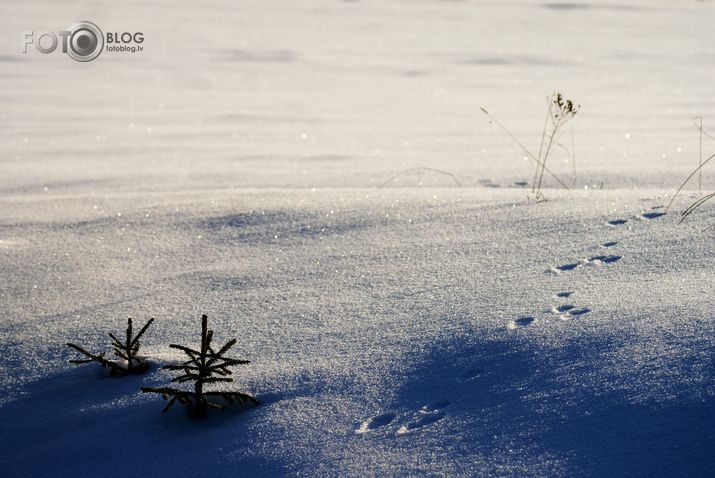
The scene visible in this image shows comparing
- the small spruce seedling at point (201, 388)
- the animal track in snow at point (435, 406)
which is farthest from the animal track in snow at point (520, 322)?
the small spruce seedling at point (201, 388)

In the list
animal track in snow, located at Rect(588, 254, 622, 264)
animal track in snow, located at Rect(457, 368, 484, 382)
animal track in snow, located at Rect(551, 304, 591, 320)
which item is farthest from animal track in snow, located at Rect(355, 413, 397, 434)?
animal track in snow, located at Rect(588, 254, 622, 264)

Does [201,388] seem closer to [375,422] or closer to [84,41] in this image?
[375,422]

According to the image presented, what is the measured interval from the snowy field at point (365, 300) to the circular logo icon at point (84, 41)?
400cm

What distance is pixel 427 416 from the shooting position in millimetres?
1434

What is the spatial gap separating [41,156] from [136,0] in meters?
9.45

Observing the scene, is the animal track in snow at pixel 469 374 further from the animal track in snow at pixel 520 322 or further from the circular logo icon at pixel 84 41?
the circular logo icon at pixel 84 41

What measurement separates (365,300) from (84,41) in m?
8.45

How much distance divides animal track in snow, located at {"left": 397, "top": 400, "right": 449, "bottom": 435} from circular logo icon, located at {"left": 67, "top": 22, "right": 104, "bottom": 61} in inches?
312

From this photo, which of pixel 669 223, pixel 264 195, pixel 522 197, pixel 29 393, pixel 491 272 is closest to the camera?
pixel 29 393

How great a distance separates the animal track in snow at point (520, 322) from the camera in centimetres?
168

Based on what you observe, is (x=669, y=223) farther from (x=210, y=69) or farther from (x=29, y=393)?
(x=210, y=69)

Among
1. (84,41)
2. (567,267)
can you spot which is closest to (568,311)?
(567,267)

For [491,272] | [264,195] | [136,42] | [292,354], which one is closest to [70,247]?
[264,195]

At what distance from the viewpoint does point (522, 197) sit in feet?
9.00
